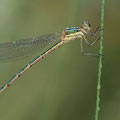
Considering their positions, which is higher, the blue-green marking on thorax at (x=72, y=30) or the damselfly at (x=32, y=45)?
the blue-green marking on thorax at (x=72, y=30)

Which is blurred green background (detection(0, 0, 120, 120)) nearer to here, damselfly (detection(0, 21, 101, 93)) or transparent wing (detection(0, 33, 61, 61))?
damselfly (detection(0, 21, 101, 93))

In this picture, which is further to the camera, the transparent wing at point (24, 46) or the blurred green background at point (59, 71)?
the transparent wing at point (24, 46)

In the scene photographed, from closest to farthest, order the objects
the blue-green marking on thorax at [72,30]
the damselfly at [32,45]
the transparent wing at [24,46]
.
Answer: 1. the blue-green marking on thorax at [72,30]
2. the damselfly at [32,45]
3. the transparent wing at [24,46]

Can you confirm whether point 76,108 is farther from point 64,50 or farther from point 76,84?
point 64,50

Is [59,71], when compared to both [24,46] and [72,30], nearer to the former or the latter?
[72,30]

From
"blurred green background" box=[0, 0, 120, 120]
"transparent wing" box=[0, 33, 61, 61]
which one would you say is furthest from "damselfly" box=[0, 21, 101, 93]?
"blurred green background" box=[0, 0, 120, 120]

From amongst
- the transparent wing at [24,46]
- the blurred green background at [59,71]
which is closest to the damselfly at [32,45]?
the transparent wing at [24,46]

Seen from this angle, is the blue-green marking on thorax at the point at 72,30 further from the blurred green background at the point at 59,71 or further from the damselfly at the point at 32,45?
the blurred green background at the point at 59,71
